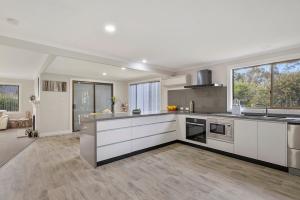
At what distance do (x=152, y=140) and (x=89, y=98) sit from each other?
12.9 ft

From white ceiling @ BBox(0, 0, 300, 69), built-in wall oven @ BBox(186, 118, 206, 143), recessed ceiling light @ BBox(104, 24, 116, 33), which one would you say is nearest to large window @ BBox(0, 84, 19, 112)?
white ceiling @ BBox(0, 0, 300, 69)

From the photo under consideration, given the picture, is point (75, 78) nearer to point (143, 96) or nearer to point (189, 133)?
point (143, 96)

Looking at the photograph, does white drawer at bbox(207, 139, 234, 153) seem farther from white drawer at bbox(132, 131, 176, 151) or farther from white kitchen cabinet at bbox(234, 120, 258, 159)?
white drawer at bbox(132, 131, 176, 151)

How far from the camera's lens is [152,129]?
3836 millimetres

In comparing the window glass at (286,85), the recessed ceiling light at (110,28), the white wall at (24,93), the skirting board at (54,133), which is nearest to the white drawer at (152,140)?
the recessed ceiling light at (110,28)

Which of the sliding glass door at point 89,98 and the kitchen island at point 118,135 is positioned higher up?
the sliding glass door at point 89,98

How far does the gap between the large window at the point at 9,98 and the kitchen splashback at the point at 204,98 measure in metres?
7.83

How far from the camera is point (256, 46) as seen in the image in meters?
3.03

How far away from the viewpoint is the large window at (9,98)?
732 cm

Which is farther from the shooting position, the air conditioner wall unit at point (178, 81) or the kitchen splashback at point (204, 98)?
the air conditioner wall unit at point (178, 81)

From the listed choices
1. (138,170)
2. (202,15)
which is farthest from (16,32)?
(138,170)

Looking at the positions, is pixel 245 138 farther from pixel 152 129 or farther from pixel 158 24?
pixel 158 24

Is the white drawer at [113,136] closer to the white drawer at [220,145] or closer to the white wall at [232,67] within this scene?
the white drawer at [220,145]

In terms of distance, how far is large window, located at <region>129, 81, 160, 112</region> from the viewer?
616 cm
